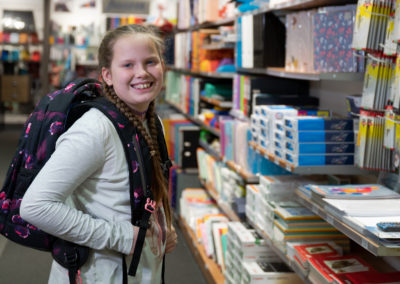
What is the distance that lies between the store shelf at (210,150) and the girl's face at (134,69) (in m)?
2.70

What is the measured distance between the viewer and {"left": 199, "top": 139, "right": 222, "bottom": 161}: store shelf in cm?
465

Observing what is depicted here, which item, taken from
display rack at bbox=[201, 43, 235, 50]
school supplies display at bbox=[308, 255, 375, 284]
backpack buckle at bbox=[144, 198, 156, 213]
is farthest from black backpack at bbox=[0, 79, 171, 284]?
display rack at bbox=[201, 43, 235, 50]

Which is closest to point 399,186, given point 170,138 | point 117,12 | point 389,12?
point 389,12

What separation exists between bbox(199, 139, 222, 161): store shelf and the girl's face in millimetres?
2698

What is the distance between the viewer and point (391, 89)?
2107 mm

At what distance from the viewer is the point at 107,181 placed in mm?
1755

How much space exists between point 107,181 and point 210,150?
3252 millimetres

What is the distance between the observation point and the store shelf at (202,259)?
3.94 meters

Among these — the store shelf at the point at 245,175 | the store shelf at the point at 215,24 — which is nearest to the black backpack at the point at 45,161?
the store shelf at the point at 245,175

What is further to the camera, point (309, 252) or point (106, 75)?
point (309, 252)

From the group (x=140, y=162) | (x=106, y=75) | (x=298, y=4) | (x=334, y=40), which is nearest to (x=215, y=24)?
(x=298, y=4)

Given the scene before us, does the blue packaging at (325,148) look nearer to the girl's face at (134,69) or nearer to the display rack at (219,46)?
the girl's face at (134,69)

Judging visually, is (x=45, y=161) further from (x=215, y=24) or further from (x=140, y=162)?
(x=215, y=24)

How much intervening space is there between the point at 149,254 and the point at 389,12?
1.22 meters
